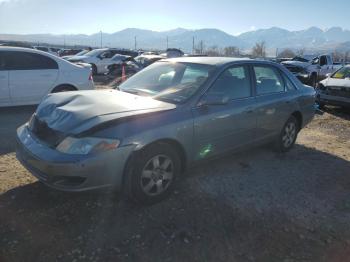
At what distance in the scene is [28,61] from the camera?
8.12m

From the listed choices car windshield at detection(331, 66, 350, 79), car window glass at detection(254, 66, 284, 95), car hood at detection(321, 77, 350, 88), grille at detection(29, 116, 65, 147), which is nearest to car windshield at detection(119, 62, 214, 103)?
car window glass at detection(254, 66, 284, 95)

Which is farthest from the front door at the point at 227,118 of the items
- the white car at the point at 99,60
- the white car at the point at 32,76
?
the white car at the point at 99,60

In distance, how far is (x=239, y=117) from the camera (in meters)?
4.83

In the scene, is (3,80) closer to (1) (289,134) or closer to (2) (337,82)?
(1) (289,134)

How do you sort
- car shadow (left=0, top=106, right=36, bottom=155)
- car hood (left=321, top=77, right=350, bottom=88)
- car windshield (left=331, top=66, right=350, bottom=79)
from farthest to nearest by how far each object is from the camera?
car windshield (left=331, top=66, right=350, bottom=79) → car hood (left=321, top=77, right=350, bottom=88) → car shadow (left=0, top=106, right=36, bottom=155)

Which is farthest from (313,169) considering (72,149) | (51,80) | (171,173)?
(51,80)

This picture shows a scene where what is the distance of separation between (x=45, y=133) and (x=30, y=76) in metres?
4.81

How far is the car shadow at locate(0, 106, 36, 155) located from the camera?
5849 millimetres

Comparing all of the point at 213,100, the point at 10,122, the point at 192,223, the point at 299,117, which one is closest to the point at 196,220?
the point at 192,223

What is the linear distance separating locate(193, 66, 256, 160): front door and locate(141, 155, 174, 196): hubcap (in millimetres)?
443

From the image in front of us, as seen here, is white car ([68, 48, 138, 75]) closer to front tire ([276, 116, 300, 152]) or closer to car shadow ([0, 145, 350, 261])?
front tire ([276, 116, 300, 152])

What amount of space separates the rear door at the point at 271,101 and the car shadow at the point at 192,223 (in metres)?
0.89

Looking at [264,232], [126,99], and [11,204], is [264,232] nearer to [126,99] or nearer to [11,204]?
[126,99]

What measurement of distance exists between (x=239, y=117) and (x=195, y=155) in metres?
0.92
